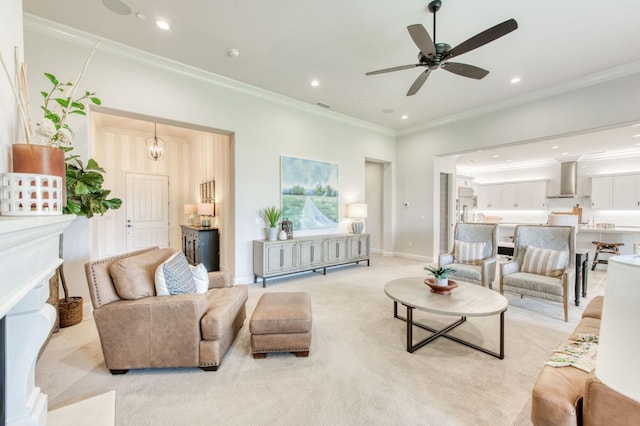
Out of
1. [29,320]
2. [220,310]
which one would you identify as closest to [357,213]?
[220,310]

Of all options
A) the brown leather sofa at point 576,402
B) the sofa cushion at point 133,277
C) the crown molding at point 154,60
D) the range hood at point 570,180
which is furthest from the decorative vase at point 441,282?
the range hood at point 570,180

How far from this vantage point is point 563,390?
3.92 feet

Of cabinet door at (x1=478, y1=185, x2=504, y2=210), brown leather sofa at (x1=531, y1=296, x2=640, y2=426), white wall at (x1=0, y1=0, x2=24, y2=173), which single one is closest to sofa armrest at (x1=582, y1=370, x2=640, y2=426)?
brown leather sofa at (x1=531, y1=296, x2=640, y2=426)

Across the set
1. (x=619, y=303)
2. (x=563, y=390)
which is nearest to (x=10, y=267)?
(x=619, y=303)

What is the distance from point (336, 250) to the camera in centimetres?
543

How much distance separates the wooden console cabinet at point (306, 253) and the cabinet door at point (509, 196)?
6940mm

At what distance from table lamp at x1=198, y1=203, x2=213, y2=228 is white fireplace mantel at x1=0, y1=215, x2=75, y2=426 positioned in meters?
4.01

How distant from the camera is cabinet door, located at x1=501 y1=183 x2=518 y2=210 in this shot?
31.2 ft

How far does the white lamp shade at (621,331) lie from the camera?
0.69m

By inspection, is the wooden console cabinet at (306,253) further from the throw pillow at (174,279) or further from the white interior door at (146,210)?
the white interior door at (146,210)

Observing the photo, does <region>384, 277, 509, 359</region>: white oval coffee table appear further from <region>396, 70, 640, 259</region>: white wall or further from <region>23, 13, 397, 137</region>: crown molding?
<region>23, 13, 397, 137</region>: crown molding

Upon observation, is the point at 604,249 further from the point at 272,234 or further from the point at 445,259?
the point at 272,234

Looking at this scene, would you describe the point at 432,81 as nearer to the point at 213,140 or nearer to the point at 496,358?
the point at 496,358

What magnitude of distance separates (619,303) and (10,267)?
2.03 metres
